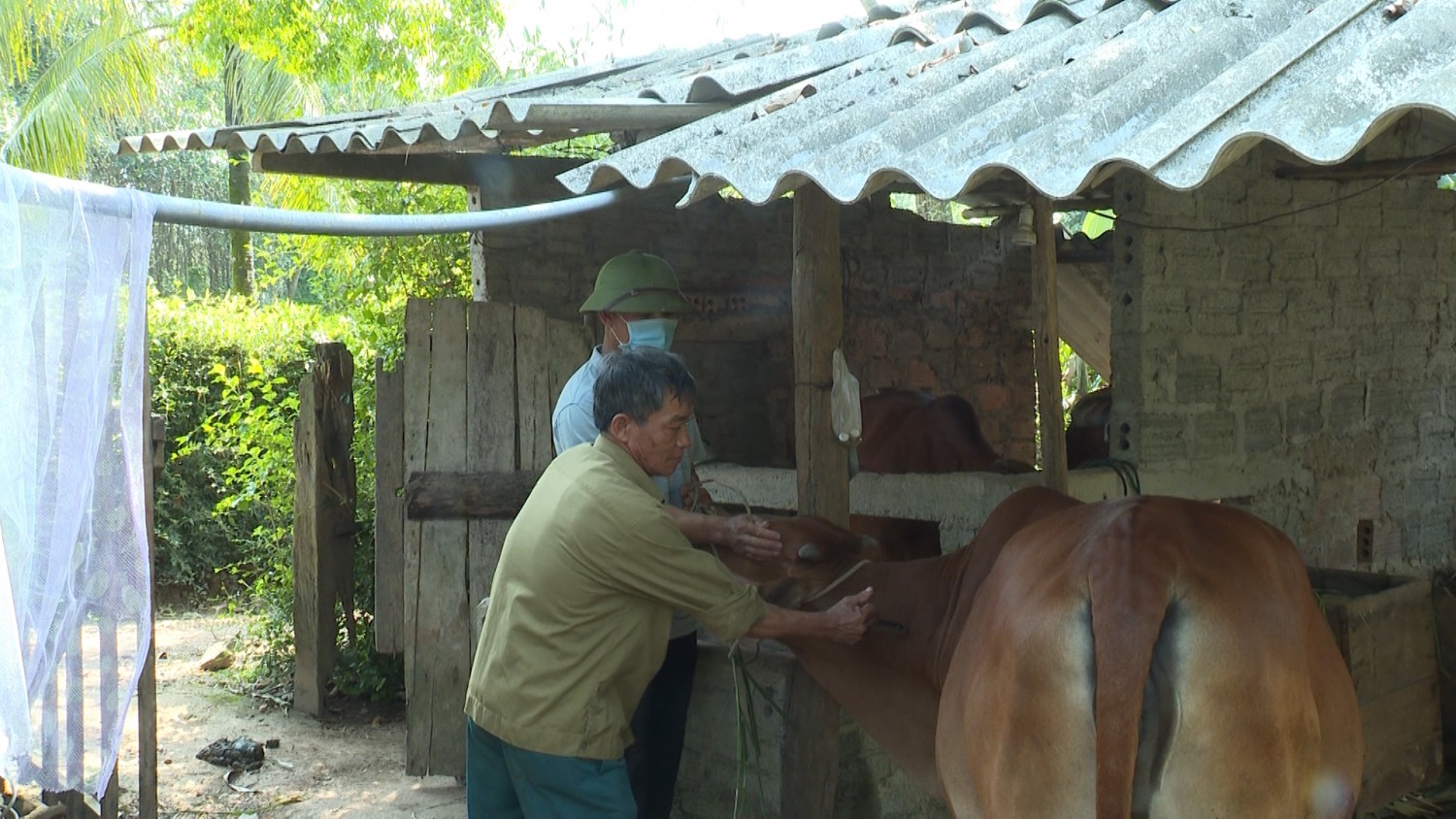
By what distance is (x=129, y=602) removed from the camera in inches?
113

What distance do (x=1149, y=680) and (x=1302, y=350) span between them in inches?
162

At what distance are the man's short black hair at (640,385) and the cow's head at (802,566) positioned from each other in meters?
0.67

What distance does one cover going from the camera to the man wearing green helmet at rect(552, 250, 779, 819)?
384cm

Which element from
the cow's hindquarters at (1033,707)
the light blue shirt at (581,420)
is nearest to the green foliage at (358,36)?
the light blue shirt at (581,420)

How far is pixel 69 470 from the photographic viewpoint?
2748 millimetres

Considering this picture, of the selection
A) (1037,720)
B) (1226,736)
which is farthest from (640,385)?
(1226,736)

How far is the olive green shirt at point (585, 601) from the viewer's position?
10.6 feet

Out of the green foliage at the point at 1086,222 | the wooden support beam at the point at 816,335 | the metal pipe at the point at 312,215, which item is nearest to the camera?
the metal pipe at the point at 312,215

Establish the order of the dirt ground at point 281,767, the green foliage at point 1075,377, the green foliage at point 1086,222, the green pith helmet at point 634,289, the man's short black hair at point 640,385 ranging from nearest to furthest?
the man's short black hair at point 640,385, the green pith helmet at point 634,289, the dirt ground at point 281,767, the green foliage at point 1086,222, the green foliage at point 1075,377

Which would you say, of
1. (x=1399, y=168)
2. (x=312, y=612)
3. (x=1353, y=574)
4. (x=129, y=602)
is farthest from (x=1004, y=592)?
(x=312, y=612)

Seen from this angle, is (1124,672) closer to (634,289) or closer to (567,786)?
(567,786)

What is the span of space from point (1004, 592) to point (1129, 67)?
1.41 meters

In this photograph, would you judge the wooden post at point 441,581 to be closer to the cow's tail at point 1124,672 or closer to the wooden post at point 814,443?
the wooden post at point 814,443

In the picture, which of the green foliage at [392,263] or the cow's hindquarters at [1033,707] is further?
the green foliage at [392,263]
